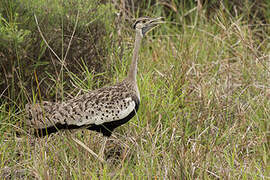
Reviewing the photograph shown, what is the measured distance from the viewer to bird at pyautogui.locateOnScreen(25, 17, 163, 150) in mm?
4141

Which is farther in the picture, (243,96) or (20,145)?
(243,96)

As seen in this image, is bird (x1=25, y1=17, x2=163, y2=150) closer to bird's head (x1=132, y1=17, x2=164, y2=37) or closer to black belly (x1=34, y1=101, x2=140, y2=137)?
black belly (x1=34, y1=101, x2=140, y2=137)

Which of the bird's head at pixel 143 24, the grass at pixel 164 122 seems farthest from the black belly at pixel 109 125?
the bird's head at pixel 143 24

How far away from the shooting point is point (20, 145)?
439 centimetres

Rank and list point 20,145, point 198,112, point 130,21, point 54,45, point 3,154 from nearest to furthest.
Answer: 1. point 3,154
2. point 20,145
3. point 198,112
4. point 54,45
5. point 130,21

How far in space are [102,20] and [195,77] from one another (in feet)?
4.05

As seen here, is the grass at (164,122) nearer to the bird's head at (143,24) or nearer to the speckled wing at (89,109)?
the speckled wing at (89,109)

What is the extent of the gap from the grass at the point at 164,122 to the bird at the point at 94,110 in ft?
0.49

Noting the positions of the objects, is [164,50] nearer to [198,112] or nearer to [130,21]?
[130,21]

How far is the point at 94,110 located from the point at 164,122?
839mm

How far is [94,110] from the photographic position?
428 centimetres

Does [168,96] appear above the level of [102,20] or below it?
below

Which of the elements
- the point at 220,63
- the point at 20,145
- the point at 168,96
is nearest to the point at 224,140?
the point at 168,96

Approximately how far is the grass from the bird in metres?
0.15
